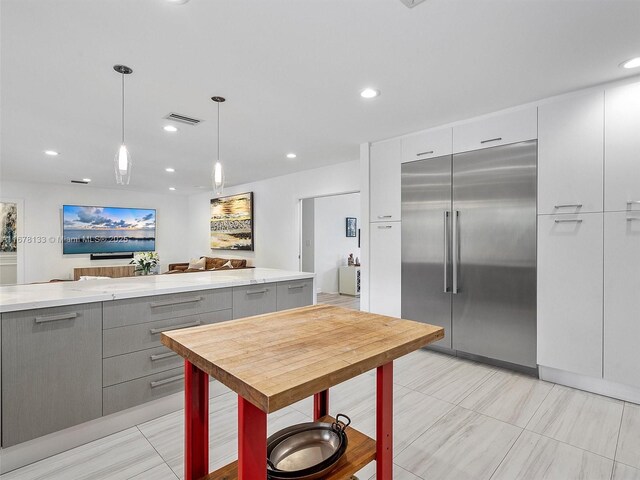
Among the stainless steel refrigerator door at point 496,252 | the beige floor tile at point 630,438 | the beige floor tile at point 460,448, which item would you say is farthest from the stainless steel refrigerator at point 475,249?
the beige floor tile at point 460,448

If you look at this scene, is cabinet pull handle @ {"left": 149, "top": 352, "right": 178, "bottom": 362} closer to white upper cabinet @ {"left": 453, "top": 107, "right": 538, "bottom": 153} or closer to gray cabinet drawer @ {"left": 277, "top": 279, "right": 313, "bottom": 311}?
gray cabinet drawer @ {"left": 277, "top": 279, "right": 313, "bottom": 311}

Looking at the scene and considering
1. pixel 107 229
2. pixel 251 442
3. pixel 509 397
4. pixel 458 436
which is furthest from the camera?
pixel 107 229

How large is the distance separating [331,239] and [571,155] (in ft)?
16.6

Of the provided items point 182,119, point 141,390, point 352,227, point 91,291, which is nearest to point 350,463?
point 141,390

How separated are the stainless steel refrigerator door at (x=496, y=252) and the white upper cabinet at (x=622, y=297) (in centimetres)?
48

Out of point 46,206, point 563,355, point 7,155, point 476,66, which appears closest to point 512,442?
point 563,355

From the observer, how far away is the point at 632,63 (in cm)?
223

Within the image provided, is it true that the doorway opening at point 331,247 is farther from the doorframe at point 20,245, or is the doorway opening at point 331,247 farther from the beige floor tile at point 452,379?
the doorframe at point 20,245

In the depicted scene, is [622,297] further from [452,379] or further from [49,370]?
[49,370]

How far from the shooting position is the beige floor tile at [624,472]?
1.69 meters

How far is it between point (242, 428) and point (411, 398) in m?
2.02

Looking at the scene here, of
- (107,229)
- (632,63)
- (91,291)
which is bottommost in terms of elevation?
(91,291)

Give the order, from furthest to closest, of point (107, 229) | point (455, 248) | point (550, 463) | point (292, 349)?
point (107, 229) < point (455, 248) < point (550, 463) < point (292, 349)

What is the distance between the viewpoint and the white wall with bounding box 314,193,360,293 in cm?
707
